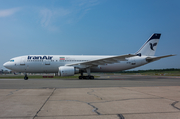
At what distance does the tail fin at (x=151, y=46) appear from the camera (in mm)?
25516

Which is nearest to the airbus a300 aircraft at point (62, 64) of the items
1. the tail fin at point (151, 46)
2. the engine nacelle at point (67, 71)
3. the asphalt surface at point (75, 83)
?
the engine nacelle at point (67, 71)

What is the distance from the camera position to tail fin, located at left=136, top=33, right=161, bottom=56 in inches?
1005

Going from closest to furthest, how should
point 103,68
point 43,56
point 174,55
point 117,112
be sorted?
point 117,112 → point 174,55 → point 43,56 → point 103,68

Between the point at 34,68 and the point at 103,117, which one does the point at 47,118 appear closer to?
the point at 103,117

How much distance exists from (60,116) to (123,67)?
73.9 ft

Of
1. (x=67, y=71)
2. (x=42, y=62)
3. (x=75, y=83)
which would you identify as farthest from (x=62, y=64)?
(x=75, y=83)

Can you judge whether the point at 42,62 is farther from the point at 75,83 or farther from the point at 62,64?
the point at 75,83

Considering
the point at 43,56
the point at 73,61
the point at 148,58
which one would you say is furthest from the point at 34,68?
the point at 148,58

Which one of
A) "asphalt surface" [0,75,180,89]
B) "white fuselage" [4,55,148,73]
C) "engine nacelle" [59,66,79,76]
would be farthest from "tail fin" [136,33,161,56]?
"engine nacelle" [59,66,79,76]

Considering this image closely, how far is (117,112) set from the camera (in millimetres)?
4098

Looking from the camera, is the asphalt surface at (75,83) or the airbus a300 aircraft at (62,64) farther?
the airbus a300 aircraft at (62,64)

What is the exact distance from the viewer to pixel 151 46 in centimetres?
2561

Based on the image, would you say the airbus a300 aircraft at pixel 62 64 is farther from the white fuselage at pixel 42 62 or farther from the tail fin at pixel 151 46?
the tail fin at pixel 151 46

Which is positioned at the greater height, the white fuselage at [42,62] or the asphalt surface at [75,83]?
the white fuselage at [42,62]
